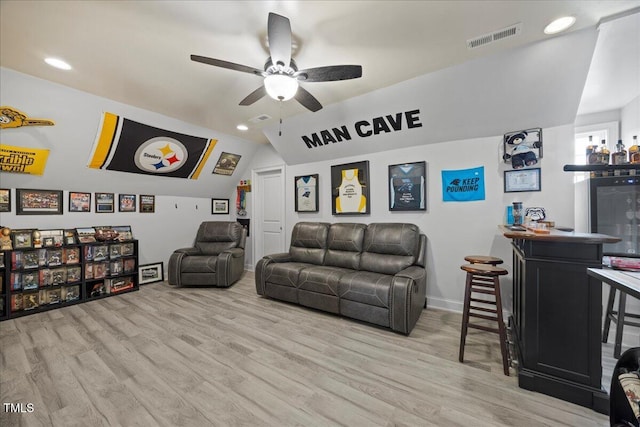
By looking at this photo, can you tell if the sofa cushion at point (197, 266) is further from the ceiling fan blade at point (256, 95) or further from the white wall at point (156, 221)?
the ceiling fan blade at point (256, 95)

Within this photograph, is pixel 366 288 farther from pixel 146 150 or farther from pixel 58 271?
pixel 58 271

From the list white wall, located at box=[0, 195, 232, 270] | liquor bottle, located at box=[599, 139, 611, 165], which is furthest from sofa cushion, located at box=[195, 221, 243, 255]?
liquor bottle, located at box=[599, 139, 611, 165]

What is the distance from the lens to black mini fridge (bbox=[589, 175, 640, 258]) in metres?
2.29

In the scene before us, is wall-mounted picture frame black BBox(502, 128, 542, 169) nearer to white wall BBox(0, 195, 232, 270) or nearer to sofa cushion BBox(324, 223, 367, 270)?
sofa cushion BBox(324, 223, 367, 270)

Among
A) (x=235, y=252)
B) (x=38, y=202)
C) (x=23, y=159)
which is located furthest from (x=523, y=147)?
(x=38, y=202)

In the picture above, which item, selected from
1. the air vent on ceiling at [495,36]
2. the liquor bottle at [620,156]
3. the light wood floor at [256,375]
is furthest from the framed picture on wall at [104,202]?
the liquor bottle at [620,156]

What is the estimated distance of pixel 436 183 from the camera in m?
3.20

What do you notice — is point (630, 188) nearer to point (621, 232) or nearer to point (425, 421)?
point (621, 232)

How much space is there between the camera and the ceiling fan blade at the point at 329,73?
72.6 inches

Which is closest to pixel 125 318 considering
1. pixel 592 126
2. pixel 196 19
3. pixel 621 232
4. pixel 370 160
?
pixel 196 19

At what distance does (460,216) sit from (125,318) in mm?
4211

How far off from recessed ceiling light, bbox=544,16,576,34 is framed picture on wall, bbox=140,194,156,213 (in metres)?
5.57

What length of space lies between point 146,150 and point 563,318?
16.7ft

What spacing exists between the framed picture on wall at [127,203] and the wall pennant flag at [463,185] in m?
4.93
